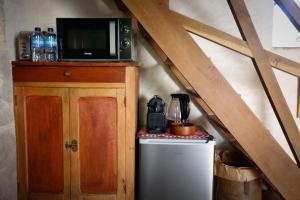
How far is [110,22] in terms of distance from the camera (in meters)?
1.70

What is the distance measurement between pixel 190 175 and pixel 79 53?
1227mm

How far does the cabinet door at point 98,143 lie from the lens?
5.61ft

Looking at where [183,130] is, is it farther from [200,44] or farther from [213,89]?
[200,44]

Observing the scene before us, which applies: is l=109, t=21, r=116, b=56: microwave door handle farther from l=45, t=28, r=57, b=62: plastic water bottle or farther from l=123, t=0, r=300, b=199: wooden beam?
l=45, t=28, r=57, b=62: plastic water bottle

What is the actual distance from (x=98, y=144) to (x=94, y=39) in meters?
0.79

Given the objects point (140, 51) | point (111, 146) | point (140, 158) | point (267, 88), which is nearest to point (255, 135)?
point (267, 88)

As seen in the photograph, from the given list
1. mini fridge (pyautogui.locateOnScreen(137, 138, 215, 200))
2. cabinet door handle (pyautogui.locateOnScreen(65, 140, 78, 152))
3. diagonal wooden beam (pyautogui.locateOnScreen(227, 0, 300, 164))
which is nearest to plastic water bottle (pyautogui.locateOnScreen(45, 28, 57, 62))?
cabinet door handle (pyautogui.locateOnScreen(65, 140, 78, 152))

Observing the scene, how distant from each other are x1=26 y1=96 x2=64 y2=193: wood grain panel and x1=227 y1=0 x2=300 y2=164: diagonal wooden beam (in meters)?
1.36

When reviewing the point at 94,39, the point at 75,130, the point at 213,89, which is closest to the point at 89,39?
the point at 94,39

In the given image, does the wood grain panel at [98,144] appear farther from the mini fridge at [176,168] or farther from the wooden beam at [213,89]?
the wooden beam at [213,89]

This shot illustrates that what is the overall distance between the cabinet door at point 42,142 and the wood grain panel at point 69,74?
82mm

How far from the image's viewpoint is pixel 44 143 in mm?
1756

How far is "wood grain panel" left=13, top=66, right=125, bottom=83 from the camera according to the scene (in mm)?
1682

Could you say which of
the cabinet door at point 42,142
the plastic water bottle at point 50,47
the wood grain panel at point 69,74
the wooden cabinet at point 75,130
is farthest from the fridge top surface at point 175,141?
the plastic water bottle at point 50,47
